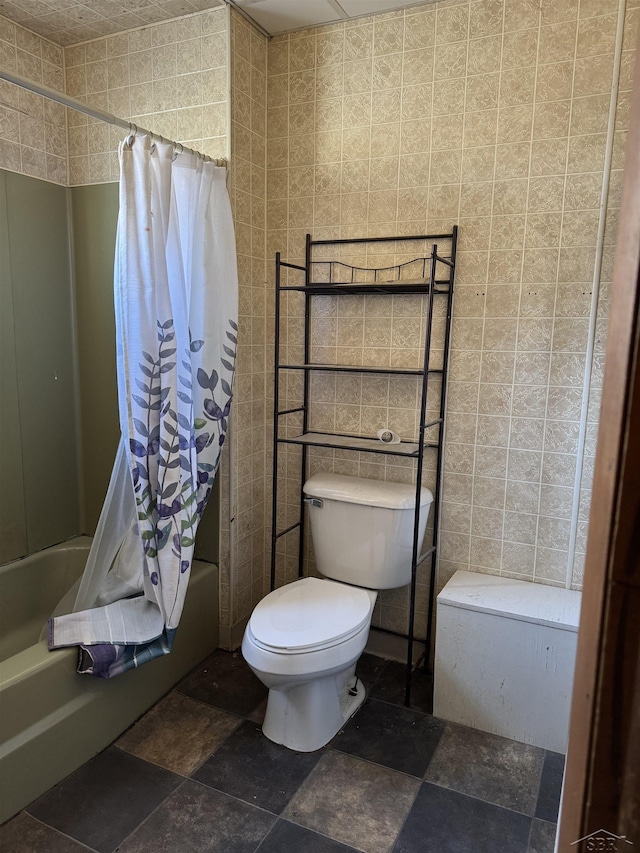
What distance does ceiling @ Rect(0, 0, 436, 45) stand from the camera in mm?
2008

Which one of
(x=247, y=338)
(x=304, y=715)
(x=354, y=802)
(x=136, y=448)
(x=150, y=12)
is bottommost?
(x=354, y=802)

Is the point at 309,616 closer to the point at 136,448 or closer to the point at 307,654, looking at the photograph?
the point at 307,654

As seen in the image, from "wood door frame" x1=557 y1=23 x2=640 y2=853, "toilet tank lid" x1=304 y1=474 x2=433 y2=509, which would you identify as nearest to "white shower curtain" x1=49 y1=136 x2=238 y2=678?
"toilet tank lid" x1=304 y1=474 x2=433 y2=509

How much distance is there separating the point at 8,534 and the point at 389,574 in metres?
1.49

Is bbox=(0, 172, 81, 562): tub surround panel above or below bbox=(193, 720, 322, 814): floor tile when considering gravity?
above

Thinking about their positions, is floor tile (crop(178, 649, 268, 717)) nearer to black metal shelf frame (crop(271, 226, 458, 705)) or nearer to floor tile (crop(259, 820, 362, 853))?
black metal shelf frame (crop(271, 226, 458, 705))

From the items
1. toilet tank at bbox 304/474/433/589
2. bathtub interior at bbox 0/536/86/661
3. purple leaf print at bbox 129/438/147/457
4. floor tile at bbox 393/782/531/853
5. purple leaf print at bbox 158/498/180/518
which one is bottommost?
floor tile at bbox 393/782/531/853

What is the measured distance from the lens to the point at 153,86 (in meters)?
2.21

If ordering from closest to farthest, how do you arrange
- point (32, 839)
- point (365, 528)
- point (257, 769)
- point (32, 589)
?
1. point (32, 839)
2. point (257, 769)
3. point (365, 528)
4. point (32, 589)

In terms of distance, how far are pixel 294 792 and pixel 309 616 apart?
1.63 ft

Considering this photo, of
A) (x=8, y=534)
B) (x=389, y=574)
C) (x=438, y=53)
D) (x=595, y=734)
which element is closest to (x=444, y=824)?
(x=389, y=574)

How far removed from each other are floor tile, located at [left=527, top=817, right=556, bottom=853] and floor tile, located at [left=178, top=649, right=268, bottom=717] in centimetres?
97

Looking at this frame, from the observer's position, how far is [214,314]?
205 cm

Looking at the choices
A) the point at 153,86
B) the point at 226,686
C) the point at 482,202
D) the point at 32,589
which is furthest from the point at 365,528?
the point at 153,86
